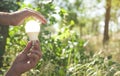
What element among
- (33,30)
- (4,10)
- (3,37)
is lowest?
(3,37)

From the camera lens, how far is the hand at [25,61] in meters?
1.84

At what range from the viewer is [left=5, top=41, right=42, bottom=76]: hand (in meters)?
1.84

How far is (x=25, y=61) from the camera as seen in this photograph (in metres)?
1.88

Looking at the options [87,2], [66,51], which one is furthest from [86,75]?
[87,2]

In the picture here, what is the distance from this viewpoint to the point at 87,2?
1816 cm

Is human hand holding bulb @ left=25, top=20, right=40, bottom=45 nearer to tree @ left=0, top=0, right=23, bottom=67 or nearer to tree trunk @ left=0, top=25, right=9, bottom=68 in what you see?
tree @ left=0, top=0, right=23, bottom=67

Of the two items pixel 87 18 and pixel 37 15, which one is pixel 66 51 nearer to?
pixel 37 15

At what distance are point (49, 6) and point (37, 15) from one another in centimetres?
321

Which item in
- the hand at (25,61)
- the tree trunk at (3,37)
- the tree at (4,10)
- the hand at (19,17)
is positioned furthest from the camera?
the tree trunk at (3,37)

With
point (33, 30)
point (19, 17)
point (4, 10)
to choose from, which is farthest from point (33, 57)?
point (4, 10)

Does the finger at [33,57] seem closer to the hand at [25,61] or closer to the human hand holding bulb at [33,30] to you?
the hand at [25,61]

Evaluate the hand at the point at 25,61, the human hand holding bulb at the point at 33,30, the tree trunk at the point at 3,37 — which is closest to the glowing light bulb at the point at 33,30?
the human hand holding bulb at the point at 33,30

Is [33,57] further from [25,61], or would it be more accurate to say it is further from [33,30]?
[33,30]

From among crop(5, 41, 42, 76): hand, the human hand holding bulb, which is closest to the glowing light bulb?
the human hand holding bulb
